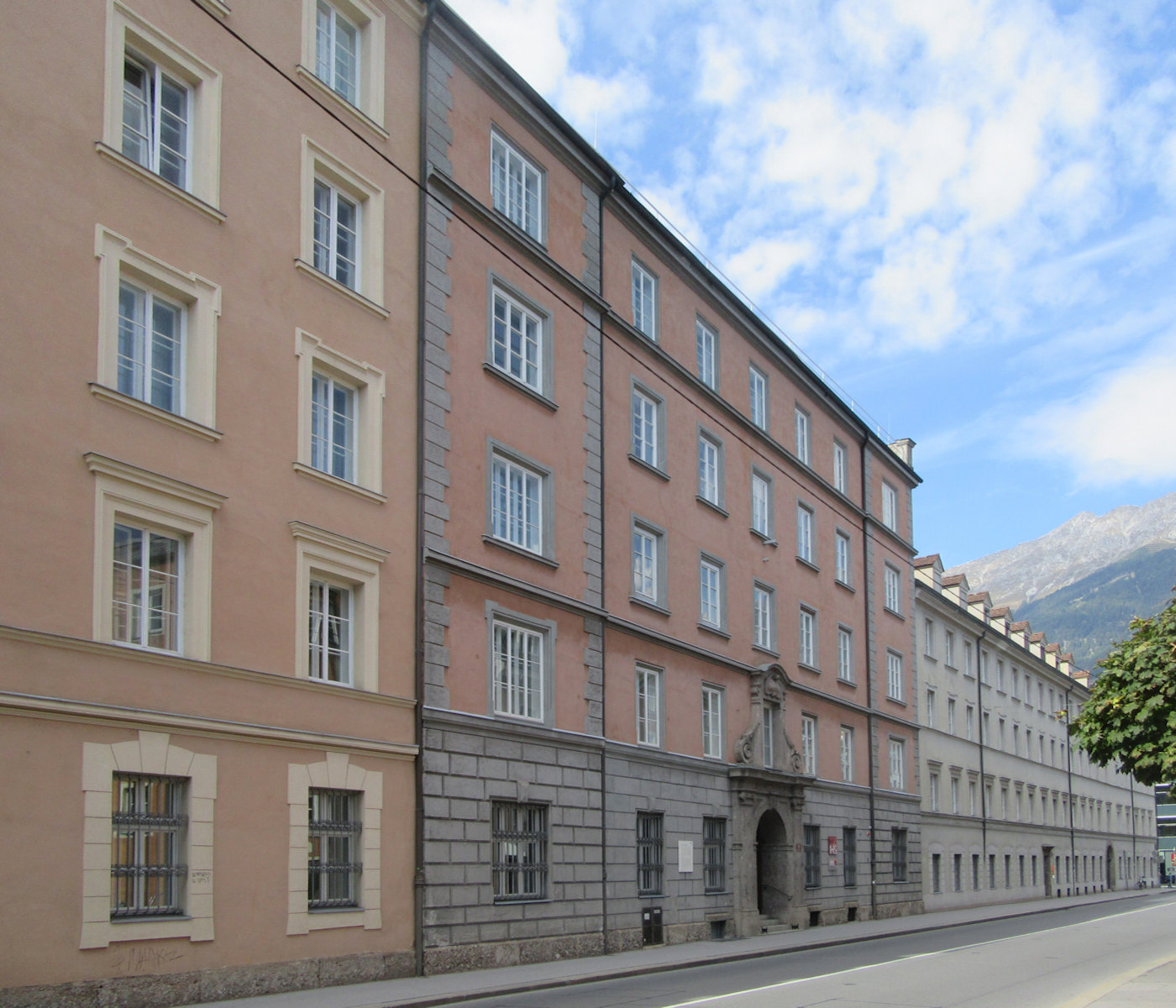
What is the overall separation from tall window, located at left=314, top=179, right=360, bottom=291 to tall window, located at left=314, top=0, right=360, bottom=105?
1.66 meters

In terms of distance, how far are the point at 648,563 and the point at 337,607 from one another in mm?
11201

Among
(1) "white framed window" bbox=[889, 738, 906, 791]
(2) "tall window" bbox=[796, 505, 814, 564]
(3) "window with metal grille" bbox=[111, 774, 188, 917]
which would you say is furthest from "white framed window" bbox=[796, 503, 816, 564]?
(3) "window with metal grille" bbox=[111, 774, 188, 917]

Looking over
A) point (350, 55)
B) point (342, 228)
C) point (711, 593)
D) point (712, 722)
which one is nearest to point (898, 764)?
point (712, 722)

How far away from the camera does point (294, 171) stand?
20422mm

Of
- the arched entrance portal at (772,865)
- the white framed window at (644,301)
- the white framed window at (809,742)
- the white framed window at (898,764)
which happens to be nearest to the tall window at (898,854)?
the white framed window at (898,764)

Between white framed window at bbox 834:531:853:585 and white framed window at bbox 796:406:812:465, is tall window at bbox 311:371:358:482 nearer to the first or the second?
white framed window at bbox 796:406:812:465

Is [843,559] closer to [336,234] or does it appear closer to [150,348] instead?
[336,234]

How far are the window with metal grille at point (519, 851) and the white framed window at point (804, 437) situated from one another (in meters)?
19.1

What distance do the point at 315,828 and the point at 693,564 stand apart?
1495cm

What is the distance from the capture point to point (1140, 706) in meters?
23.4

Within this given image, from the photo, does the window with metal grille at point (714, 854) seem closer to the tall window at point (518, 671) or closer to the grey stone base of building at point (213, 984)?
the tall window at point (518, 671)

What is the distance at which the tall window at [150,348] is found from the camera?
56.6ft

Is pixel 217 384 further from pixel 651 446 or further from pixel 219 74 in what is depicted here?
pixel 651 446

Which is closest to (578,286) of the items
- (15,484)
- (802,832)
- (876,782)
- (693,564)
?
(693,564)
